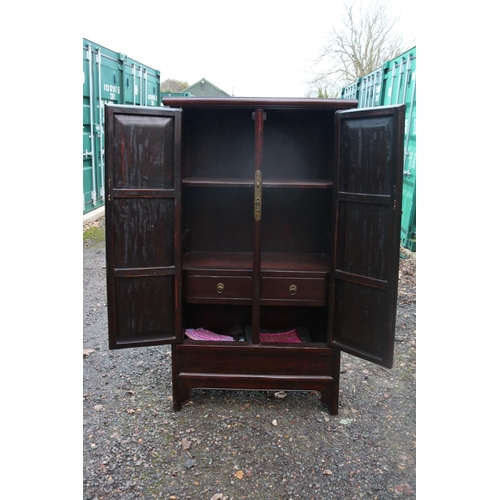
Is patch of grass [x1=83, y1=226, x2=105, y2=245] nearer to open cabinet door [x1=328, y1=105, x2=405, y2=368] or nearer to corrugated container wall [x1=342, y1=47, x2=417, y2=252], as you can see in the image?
corrugated container wall [x1=342, y1=47, x2=417, y2=252]

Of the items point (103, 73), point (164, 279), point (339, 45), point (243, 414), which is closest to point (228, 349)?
point (243, 414)

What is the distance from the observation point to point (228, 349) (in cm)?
246

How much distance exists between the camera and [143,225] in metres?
2.22

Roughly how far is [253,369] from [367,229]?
0.99m

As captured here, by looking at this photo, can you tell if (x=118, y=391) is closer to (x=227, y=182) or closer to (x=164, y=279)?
(x=164, y=279)

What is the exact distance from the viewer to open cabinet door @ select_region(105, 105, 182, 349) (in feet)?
6.98

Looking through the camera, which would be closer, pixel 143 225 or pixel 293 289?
pixel 143 225

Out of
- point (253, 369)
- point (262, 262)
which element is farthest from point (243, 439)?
point (262, 262)

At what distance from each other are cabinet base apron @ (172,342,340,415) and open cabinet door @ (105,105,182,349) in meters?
0.19

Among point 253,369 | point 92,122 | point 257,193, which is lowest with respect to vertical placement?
point 253,369

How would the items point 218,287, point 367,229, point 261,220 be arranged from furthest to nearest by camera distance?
point 261,220 < point 218,287 < point 367,229

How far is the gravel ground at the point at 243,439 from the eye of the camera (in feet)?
6.32

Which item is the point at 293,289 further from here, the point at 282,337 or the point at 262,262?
the point at 282,337

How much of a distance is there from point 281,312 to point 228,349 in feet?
1.90
